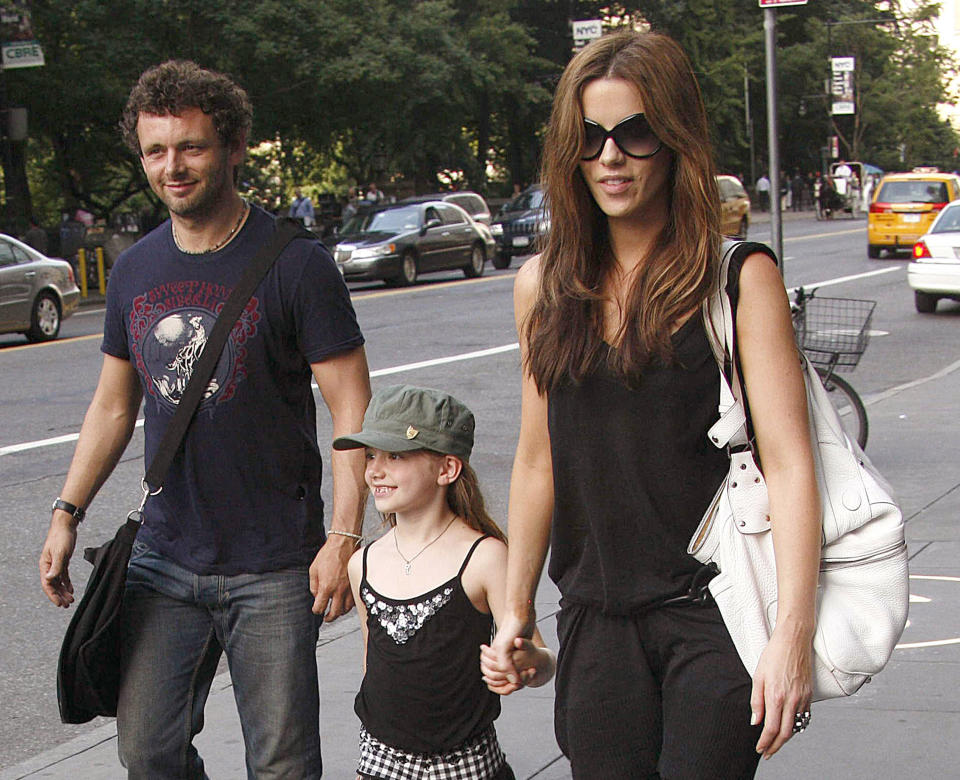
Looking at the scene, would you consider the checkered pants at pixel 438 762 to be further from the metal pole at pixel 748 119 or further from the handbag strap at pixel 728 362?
the metal pole at pixel 748 119

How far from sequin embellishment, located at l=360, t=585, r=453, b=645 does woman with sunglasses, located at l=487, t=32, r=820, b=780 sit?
15.6 inches

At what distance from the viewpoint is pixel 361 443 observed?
2982mm

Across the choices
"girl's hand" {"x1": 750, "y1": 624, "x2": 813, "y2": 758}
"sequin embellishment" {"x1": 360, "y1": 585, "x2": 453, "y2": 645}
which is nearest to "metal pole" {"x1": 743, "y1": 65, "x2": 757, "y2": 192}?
"sequin embellishment" {"x1": 360, "y1": 585, "x2": 453, "y2": 645}

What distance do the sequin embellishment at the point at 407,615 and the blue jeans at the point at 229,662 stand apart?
24 centimetres

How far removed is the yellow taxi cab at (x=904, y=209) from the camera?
29.0m

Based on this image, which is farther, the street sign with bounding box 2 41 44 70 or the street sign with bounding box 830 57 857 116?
the street sign with bounding box 830 57 857 116

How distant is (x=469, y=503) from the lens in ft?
10.1

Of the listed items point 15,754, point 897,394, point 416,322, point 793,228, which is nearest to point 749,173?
point 793,228

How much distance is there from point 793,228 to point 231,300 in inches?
1727

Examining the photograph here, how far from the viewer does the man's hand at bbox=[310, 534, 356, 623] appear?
3055 millimetres

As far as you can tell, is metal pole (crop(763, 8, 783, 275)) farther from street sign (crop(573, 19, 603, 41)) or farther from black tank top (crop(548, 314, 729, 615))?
street sign (crop(573, 19, 603, 41))

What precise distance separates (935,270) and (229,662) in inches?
668

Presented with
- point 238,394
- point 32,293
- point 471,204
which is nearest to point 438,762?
point 238,394

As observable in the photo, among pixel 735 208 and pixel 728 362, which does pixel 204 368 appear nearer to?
pixel 728 362
